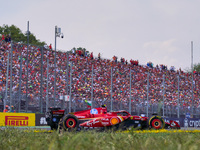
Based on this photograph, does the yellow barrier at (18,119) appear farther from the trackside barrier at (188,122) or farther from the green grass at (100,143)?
the green grass at (100,143)

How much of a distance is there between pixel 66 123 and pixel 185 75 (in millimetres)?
36454

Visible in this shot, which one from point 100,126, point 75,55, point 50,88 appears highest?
point 75,55

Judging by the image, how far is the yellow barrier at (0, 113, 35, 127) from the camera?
68.0 ft

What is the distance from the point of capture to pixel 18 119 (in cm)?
2161

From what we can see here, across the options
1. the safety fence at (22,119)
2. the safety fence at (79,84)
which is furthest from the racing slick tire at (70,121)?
the safety fence at (79,84)

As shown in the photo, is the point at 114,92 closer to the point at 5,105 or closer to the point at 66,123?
the point at 5,105

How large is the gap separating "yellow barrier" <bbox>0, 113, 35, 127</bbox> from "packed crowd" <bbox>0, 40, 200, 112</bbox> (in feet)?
5.65

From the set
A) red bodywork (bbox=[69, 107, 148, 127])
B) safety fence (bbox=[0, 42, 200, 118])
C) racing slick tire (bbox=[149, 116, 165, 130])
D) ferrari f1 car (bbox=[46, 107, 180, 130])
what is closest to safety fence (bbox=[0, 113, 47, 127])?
safety fence (bbox=[0, 42, 200, 118])

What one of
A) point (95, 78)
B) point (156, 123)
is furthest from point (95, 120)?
point (95, 78)

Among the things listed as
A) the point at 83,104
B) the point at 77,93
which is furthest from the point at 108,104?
the point at 77,93

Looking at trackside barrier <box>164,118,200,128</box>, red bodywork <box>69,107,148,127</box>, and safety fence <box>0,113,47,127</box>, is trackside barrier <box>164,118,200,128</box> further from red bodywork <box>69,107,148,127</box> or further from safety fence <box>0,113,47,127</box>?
red bodywork <box>69,107,148,127</box>

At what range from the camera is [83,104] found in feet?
88.2

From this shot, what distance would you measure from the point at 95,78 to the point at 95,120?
21.1 metres

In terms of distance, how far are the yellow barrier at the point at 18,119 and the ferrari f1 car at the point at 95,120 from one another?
5982 millimetres
